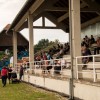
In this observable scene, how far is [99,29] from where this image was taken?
1438 inches

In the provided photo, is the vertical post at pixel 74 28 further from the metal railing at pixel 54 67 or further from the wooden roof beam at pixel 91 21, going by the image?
the wooden roof beam at pixel 91 21

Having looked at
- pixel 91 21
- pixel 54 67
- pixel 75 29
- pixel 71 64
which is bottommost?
pixel 54 67

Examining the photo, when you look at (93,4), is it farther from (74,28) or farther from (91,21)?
(74,28)

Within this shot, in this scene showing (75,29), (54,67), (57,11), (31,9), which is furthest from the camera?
(57,11)

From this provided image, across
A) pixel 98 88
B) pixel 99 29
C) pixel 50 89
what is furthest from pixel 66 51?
pixel 98 88

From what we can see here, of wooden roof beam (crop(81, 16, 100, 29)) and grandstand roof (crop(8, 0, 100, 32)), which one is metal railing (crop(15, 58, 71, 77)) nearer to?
grandstand roof (crop(8, 0, 100, 32))

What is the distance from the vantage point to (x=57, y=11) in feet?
132

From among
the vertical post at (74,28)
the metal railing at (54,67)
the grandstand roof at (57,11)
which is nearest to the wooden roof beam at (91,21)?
the grandstand roof at (57,11)

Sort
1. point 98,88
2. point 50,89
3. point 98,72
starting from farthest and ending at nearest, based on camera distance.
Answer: point 50,89 → point 98,72 → point 98,88

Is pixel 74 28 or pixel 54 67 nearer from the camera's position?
pixel 74 28

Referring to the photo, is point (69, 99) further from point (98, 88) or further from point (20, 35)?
point (20, 35)

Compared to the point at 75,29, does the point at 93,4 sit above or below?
above

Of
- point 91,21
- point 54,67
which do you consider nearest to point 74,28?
point 54,67

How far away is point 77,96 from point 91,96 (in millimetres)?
1925
